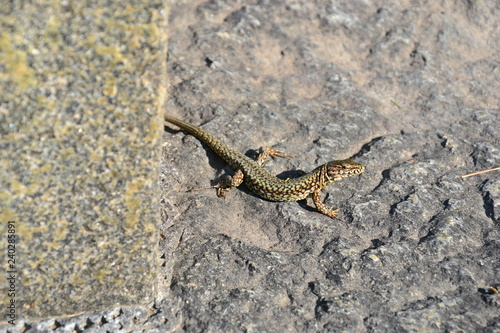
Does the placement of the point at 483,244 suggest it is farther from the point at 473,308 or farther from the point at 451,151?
the point at 451,151

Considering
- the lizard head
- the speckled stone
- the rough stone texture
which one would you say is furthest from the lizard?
the speckled stone

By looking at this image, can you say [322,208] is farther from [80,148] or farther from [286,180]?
[80,148]

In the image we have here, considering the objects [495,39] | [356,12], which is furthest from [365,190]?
[495,39]

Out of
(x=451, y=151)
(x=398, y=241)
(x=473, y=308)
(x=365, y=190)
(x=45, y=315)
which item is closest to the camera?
(x=45, y=315)

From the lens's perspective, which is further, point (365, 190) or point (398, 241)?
point (365, 190)

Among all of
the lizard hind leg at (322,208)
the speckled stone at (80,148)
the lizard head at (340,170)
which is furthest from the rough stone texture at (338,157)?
the speckled stone at (80,148)

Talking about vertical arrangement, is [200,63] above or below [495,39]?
below

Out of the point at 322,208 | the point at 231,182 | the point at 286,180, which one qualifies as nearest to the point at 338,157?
the point at 286,180

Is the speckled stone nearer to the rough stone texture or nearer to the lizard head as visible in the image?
the rough stone texture
